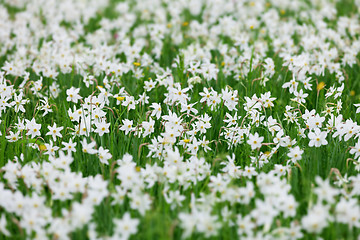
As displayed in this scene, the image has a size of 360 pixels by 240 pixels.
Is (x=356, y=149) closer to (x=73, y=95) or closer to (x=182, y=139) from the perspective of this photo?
(x=182, y=139)

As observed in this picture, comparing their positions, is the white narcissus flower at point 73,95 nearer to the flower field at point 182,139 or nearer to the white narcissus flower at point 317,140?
the flower field at point 182,139

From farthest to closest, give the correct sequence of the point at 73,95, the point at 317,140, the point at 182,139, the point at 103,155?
→ the point at 73,95 < the point at 182,139 < the point at 317,140 < the point at 103,155

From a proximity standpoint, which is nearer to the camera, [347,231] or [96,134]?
[347,231]

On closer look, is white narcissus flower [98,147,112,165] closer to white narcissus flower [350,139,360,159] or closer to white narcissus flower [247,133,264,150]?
white narcissus flower [247,133,264,150]

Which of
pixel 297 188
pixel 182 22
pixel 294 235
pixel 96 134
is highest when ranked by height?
pixel 182 22

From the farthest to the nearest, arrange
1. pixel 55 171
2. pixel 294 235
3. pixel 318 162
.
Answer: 1. pixel 318 162
2. pixel 55 171
3. pixel 294 235

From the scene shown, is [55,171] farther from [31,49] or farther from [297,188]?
[31,49]

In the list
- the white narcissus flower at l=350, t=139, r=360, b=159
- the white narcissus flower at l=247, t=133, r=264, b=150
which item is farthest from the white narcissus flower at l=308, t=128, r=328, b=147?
the white narcissus flower at l=247, t=133, r=264, b=150

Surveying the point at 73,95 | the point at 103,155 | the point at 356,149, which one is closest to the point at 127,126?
the point at 103,155

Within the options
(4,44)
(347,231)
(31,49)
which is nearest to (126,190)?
(347,231)
